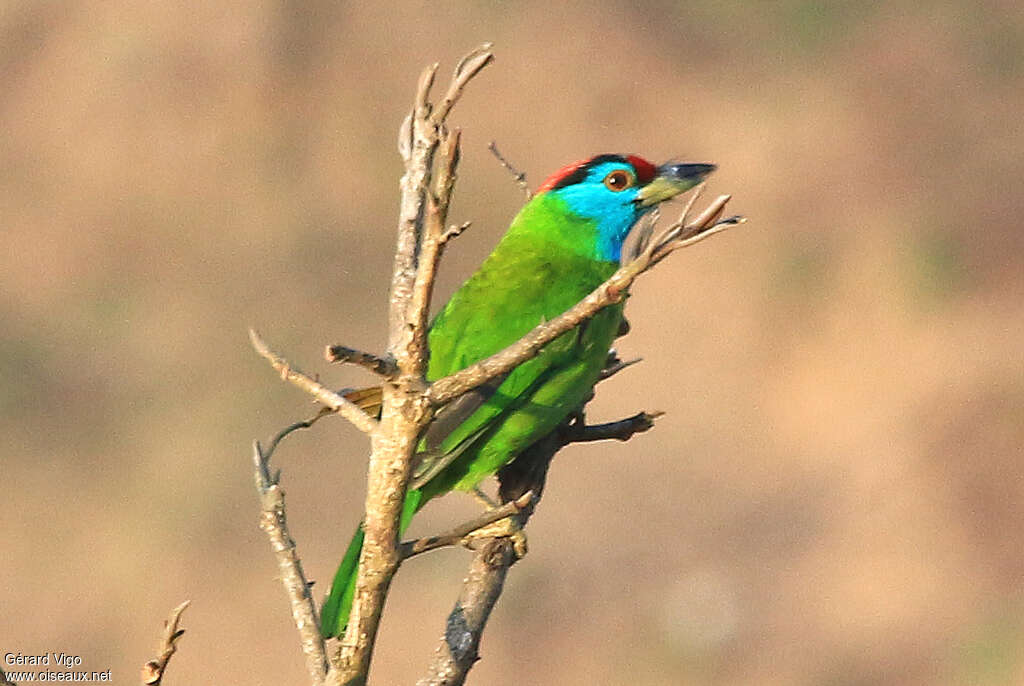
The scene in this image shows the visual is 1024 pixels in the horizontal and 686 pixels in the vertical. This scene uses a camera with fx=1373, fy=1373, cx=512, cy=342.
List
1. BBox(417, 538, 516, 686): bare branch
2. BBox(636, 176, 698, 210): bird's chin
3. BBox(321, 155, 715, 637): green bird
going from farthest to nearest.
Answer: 1. BBox(636, 176, 698, 210): bird's chin
2. BBox(321, 155, 715, 637): green bird
3. BBox(417, 538, 516, 686): bare branch

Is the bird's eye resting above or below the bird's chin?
above

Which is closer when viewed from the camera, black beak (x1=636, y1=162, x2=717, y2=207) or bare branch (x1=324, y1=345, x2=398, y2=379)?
bare branch (x1=324, y1=345, x2=398, y2=379)

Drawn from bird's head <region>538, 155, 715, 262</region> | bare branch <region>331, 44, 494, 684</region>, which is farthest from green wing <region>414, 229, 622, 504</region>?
bare branch <region>331, 44, 494, 684</region>

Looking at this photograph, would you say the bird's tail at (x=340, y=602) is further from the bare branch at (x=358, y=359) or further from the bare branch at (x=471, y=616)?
the bare branch at (x=358, y=359)

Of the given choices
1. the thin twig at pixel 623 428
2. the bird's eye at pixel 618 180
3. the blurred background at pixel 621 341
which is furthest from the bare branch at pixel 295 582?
the blurred background at pixel 621 341

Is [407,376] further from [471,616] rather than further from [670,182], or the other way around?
[670,182]

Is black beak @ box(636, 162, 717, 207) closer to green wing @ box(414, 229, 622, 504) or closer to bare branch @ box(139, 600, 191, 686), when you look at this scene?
green wing @ box(414, 229, 622, 504)
